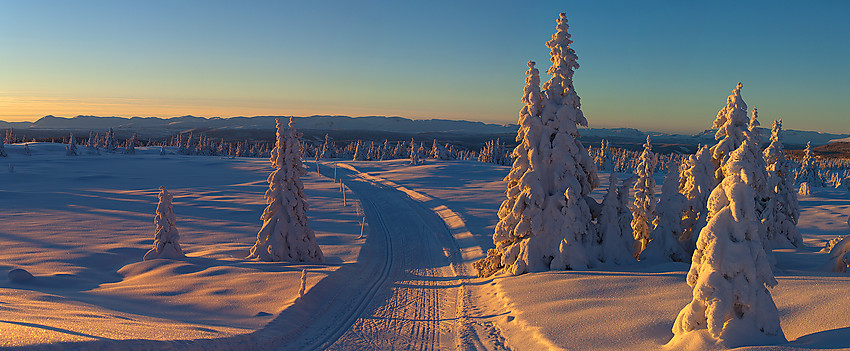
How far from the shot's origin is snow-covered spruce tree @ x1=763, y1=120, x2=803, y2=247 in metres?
20.4

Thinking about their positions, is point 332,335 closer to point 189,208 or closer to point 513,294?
→ point 513,294

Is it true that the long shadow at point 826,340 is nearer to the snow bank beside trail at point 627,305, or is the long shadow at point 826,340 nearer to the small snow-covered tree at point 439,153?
the snow bank beside trail at point 627,305

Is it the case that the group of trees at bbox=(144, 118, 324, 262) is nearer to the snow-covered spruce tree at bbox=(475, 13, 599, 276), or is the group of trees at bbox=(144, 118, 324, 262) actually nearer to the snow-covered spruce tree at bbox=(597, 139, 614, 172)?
the snow-covered spruce tree at bbox=(475, 13, 599, 276)

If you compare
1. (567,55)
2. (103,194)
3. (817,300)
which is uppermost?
(567,55)

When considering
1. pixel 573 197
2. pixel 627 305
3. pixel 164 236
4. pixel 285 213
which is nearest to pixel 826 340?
pixel 627 305

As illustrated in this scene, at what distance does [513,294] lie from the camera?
14078mm

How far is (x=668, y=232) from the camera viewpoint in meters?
17.3

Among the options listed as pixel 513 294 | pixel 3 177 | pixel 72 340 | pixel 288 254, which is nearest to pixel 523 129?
pixel 513 294

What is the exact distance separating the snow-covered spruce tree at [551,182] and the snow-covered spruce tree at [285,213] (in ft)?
29.4

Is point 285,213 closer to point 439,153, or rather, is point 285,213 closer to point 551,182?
point 551,182

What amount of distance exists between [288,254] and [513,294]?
10.4 metres

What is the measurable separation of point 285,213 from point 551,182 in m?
11.5

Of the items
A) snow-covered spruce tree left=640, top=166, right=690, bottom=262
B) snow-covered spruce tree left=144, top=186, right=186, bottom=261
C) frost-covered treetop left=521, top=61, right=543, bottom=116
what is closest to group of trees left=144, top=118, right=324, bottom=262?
snow-covered spruce tree left=144, top=186, right=186, bottom=261

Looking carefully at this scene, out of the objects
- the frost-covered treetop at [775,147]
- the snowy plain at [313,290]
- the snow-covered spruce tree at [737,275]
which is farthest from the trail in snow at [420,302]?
the frost-covered treetop at [775,147]
